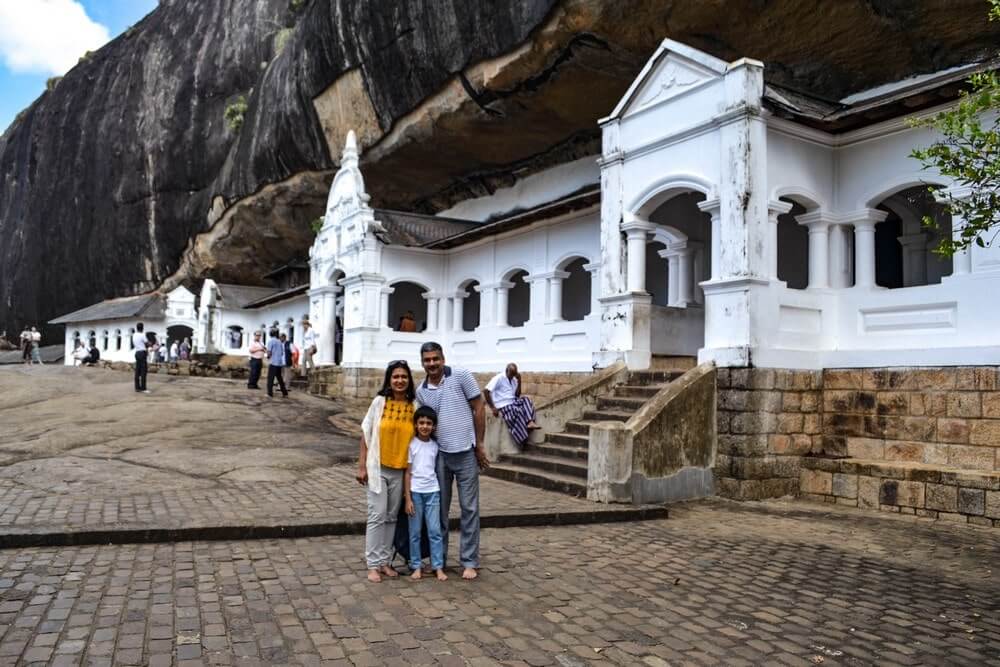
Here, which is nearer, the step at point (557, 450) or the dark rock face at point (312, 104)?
the step at point (557, 450)

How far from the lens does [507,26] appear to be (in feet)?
57.4

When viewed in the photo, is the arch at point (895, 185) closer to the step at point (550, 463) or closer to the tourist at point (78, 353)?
the step at point (550, 463)

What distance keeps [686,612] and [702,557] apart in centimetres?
170

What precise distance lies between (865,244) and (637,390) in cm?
372

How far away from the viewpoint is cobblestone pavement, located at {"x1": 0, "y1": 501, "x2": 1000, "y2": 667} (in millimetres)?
4348

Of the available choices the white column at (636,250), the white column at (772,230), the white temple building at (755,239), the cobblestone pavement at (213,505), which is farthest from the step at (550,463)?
the white column at (772,230)

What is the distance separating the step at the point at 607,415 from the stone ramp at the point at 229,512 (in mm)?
1786

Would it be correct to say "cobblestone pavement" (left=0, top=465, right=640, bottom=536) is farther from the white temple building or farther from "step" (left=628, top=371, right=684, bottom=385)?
the white temple building

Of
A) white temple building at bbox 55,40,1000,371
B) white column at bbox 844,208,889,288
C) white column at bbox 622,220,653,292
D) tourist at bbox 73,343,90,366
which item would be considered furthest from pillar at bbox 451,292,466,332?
tourist at bbox 73,343,90,366

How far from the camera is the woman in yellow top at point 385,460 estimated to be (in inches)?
220

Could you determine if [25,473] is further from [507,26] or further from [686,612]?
[507,26]

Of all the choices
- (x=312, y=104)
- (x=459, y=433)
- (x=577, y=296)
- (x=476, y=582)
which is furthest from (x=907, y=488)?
(x=312, y=104)

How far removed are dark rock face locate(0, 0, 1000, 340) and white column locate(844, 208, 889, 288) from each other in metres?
5.23

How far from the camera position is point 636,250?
1234 centimetres
